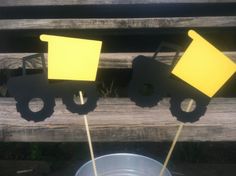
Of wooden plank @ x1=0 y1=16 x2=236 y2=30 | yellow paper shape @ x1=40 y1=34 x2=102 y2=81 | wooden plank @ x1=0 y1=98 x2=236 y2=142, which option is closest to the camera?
yellow paper shape @ x1=40 y1=34 x2=102 y2=81

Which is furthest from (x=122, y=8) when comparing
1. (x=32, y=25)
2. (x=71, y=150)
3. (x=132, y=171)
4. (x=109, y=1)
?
(x=132, y=171)

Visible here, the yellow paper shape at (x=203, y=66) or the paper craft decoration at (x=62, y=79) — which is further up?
the yellow paper shape at (x=203, y=66)

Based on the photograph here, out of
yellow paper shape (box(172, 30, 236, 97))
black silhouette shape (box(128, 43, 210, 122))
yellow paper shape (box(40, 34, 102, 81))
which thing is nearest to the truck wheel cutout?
yellow paper shape (box(40, 34, 102, 81))

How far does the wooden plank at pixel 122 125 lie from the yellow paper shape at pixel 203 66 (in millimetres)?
250

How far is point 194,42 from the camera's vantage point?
1.39 m

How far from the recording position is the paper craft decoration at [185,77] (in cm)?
141

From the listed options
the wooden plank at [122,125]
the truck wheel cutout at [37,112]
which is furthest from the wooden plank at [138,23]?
the truck wheel cutout at [37,112]

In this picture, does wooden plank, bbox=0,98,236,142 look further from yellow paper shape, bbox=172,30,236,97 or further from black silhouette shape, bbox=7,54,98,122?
yellow paper shape, bbox=172,30,236,97

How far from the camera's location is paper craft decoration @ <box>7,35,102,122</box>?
1.41 m

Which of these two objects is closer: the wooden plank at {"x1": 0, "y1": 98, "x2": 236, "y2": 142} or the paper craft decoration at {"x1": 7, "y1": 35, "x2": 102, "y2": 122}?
the paper craft decoration at {"x1": 7, "y1": 35, "x2": 102, "y2": 122}

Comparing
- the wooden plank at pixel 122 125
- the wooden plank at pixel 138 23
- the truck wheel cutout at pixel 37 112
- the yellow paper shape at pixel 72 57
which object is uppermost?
the yellow paper shape at pixel 72 57

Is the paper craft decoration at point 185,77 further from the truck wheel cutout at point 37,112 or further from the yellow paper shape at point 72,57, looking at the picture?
the truck wheel cutout at point 37,112

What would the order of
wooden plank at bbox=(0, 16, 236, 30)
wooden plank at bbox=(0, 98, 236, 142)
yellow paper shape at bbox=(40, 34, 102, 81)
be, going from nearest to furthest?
yellow paper shape at bbox=(40, 34, 102, 81) < wooden plank at bbox=(0, 98, 236, 142) < wooden plank at bbox=(0, 16, 236, 30)

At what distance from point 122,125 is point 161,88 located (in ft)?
0.83
